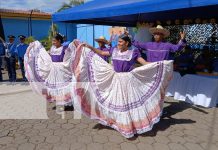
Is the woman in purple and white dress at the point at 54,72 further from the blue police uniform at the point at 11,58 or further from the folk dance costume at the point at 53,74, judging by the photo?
the blue police uniform at the point at 11,58

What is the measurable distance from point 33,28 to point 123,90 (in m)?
18.9

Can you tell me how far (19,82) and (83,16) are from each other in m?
3.86

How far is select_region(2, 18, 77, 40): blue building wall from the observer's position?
20.5 m

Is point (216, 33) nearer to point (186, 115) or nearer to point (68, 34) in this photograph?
point (186, 115)

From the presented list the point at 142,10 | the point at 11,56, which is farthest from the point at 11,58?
the point at 142,10

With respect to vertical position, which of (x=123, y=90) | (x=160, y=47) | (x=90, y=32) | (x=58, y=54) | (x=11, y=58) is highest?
(x=160, y=47)

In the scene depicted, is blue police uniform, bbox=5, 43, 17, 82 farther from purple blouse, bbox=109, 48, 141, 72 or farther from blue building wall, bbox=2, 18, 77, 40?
blue building wall, bbox=2, 18, 77, 40

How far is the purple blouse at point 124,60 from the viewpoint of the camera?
15.4ft

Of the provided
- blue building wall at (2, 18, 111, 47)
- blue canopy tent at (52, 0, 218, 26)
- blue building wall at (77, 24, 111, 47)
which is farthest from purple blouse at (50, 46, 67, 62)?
blue building wall at (2, 18, 111, 47)

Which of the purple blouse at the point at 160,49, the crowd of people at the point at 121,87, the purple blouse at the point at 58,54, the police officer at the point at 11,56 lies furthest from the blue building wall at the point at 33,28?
the crowd of people at the point at 121,87

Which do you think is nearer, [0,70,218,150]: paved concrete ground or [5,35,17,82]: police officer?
[0,70,218,150]: paved concrete ground

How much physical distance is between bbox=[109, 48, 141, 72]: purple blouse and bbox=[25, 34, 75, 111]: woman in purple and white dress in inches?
51.3

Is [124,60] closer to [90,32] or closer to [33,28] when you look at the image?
[90,32]

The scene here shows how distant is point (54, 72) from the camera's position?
585 centimetres
